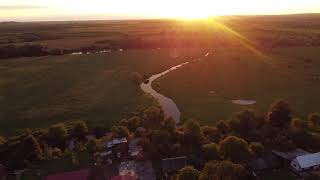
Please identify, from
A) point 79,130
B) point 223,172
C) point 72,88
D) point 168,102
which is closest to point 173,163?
point 223,172

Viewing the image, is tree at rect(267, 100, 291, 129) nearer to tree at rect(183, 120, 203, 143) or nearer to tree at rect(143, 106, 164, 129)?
tree at rect(183, 120, 203, 143)

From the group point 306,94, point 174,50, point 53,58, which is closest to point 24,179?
point 306,94

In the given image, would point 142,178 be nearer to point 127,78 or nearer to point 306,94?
point 306,94

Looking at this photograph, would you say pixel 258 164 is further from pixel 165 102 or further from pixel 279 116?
pixel 165 102

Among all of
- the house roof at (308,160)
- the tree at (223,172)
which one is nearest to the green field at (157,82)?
the house roof at (308,160)

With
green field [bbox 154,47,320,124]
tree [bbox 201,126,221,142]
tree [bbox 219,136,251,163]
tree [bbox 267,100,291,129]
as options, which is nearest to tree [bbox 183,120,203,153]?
tree [bbox 201,126,221,142]

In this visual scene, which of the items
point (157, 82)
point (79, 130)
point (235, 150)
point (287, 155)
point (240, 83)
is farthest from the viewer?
point (157, 82)

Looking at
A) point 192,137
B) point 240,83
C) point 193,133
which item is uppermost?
point 193,133
